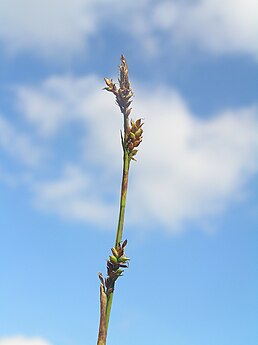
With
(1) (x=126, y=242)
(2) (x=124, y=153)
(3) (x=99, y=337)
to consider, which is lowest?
(3) (x=99, y=337)

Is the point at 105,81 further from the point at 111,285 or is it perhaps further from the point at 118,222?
the point at 111,285

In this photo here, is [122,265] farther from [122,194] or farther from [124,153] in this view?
[124,153]

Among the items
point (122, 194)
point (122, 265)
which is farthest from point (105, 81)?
point (122, 265)

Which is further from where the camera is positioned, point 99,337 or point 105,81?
point 105,81

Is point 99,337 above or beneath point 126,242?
beneath

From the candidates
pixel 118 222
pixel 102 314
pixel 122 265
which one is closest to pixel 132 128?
pixel 118 222

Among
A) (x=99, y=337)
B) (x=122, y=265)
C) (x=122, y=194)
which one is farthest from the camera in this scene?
(x=122, y=194)

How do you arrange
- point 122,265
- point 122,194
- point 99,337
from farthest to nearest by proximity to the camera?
point 122,194
point 122,265
point 99,337
